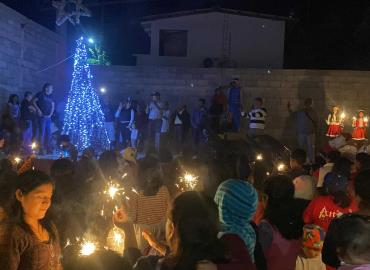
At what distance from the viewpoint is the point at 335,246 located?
3125 millimetres

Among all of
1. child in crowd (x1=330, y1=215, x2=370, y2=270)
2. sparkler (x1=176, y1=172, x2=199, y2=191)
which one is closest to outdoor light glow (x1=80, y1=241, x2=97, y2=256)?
child in crowd (x1=330, y1=215, x2=370, y2=270)

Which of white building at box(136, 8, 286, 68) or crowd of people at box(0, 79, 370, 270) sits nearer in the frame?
crowd of people at box(0, 79, 370, 270)

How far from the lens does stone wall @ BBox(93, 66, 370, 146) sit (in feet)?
56.1

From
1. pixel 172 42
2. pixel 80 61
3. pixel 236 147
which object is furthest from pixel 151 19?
pixel 236 147

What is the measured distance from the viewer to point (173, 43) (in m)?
21.6

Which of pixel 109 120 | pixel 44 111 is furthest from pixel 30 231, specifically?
pixel 109 120

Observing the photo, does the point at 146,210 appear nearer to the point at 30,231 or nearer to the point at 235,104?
the point at 30,231

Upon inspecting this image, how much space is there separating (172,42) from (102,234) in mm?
18037

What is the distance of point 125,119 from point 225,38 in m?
7.37

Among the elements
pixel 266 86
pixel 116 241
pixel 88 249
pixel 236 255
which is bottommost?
pixel 116 241

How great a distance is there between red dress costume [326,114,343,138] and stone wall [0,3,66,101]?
32.6 ft

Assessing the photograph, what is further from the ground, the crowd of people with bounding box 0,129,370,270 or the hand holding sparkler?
the crowd of people with bounding box 0,129,370,270

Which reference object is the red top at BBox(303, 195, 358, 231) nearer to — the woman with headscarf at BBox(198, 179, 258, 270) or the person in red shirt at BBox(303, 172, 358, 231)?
→ the person in red shirt at BBox(303, 172, 358, 231)

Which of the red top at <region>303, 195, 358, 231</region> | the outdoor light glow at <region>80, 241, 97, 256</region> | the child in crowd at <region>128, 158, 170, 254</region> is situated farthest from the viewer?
the child in crowd at <region>128, 158, 170, 254</region>
